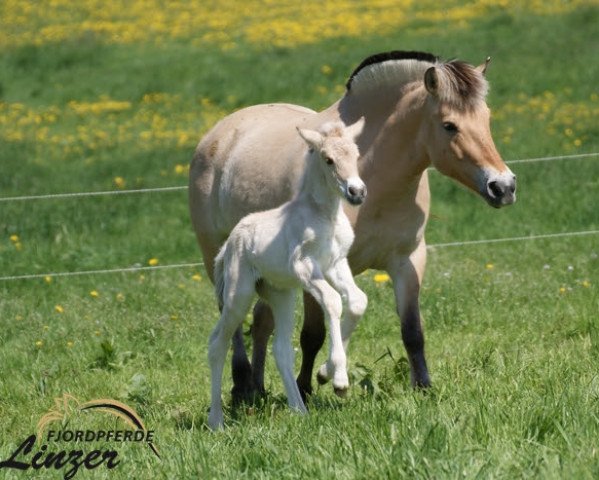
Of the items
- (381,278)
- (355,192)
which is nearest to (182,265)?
(381,278)

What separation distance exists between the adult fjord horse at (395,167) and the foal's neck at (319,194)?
684mm

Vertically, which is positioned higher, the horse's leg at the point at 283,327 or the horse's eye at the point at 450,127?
the horse's eye at the point at 450,127

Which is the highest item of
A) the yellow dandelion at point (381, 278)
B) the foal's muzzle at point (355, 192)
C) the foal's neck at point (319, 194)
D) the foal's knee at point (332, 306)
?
the foal's muzzle at point (355, 192)

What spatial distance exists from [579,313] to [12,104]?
12.0 meters

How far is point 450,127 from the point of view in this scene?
21.1 feet

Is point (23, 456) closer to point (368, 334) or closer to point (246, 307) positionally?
point (246, 307)

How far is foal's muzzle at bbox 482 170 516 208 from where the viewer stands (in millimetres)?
6105

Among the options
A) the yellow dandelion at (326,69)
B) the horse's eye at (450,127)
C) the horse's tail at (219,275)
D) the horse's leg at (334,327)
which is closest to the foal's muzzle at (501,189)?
the horse's eye at (450,127)

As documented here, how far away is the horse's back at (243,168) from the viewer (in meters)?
7.13

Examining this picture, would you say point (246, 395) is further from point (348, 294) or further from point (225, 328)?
point (348, 294)

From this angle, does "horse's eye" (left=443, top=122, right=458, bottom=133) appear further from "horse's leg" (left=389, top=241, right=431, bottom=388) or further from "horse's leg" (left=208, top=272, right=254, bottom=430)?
"horse's leg" (left=208, top=272, right=254, bottom=430)

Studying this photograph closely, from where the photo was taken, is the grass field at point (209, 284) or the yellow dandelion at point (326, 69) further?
the yellow dandelion at point (326, 69)

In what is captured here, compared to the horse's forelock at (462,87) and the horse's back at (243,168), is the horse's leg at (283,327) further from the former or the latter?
the horse's forelock at (462,87)

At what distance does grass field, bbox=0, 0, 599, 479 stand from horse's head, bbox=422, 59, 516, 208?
3.34 ft
